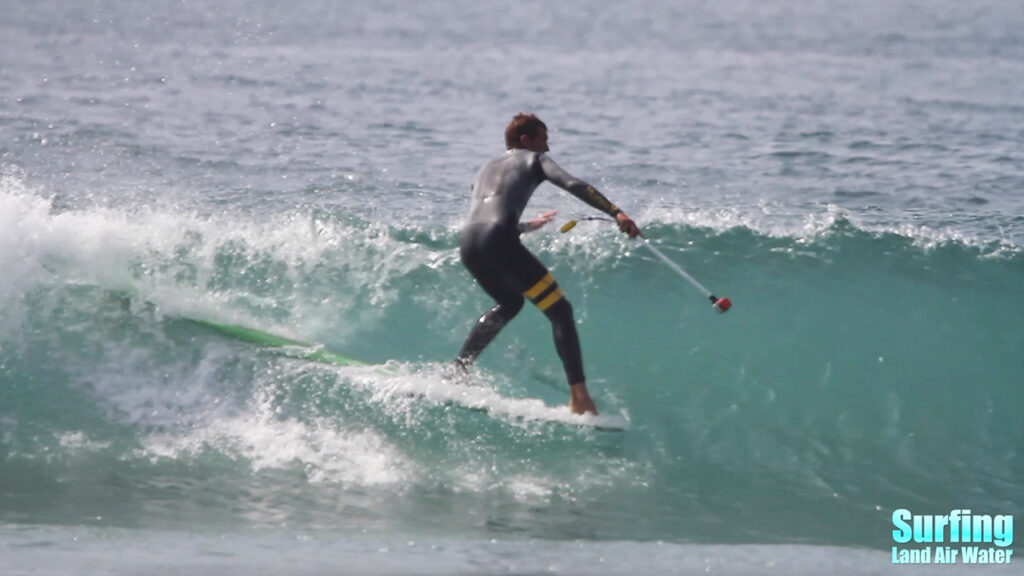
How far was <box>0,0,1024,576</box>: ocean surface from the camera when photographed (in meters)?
6.25

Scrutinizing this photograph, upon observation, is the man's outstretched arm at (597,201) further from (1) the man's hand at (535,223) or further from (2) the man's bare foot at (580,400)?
(2) the man's bare foot at (580,400)

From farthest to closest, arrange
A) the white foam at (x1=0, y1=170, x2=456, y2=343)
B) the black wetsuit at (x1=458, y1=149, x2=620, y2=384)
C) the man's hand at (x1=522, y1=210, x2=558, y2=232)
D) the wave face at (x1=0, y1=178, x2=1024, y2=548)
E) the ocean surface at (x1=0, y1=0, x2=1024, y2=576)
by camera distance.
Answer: the white foam at (x1=0, y1=170, x2=456, y2=343) < the man's hand at (x1=522, y1=210, x2=558, y2=232) < the black wetsuit at (x1=458, y1=149, x2=620, y2=384) < the wave face at (x1=0, y1=178, x2=1024, y2=548) < the ocean surface at (x1=0, y1=0, x2=1024, y2=576)

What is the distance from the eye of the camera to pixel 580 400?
6.93 metres

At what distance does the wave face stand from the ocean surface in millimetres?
25

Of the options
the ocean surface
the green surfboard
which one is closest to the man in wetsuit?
the ocean surface

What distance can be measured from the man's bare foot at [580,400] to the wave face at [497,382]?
0.33 meters

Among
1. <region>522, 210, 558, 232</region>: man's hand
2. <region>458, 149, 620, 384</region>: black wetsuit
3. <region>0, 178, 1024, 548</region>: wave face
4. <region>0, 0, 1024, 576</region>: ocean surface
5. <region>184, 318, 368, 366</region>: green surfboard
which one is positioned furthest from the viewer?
<region>184, 318, 368, 366</region>: green surfboard

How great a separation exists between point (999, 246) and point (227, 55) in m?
16.2

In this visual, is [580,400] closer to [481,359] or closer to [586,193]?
[586,193]

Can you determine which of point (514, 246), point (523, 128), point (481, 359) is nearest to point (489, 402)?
point (514, 246)

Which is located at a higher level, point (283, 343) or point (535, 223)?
point (535, 223)
